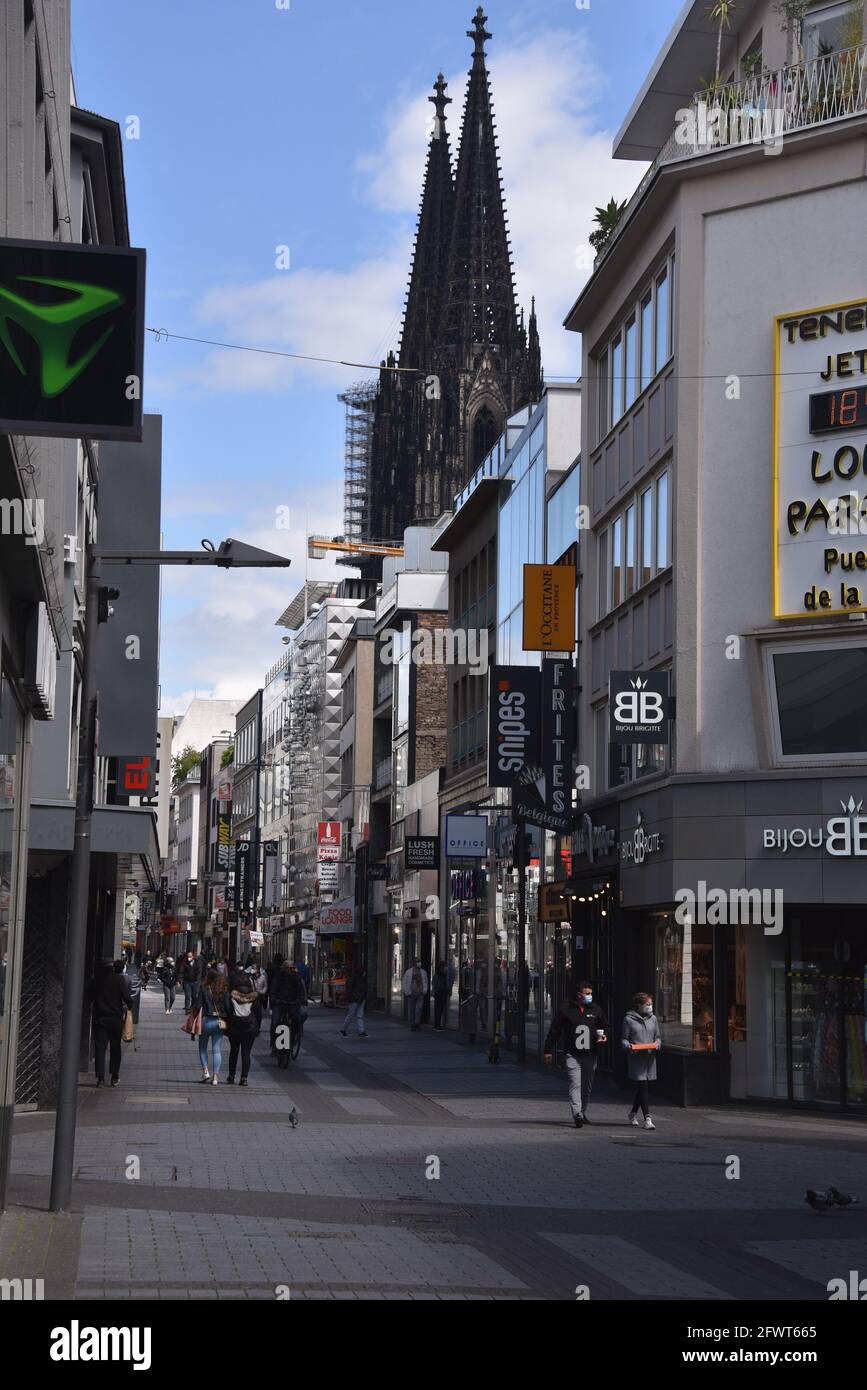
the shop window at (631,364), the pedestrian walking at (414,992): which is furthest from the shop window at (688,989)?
the pedestrian walking at (414,992)

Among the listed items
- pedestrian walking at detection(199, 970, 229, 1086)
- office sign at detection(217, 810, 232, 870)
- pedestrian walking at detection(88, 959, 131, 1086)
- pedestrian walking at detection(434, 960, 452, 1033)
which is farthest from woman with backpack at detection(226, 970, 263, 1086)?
office sign at detection(217, 810, 232, 870)

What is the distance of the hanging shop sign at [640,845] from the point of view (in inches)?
1095

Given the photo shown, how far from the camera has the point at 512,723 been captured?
116ft

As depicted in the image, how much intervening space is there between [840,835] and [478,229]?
109712 millimetres

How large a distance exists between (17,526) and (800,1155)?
1232cm

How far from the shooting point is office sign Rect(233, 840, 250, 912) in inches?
3491

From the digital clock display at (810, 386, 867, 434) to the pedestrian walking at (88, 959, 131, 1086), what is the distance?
40.9 ft

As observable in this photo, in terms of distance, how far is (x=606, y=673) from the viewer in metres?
33.5

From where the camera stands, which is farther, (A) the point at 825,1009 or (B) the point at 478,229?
(B) the point at 478,229

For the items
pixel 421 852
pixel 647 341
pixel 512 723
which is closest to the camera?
pixel 647 341

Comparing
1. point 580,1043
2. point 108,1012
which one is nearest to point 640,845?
point 580,1043

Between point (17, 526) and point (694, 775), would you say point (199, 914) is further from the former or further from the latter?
point (17, 526)

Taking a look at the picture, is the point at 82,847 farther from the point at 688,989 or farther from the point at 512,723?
the point at 512,723

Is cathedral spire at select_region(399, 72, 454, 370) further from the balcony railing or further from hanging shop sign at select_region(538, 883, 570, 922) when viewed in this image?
the balcony railing
